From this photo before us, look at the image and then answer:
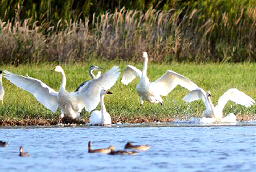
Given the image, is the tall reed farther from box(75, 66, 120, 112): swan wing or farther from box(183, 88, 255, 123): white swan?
box(183, 88, 255, 123): white swan

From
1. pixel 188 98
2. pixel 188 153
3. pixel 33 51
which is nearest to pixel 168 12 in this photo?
pixel 33 51

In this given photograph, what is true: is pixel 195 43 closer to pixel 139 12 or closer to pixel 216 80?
pixel 139 12

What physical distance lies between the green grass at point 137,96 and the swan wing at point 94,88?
0.47 meters

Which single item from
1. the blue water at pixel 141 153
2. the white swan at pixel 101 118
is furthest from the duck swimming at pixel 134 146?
the white swan at pixel 101 118

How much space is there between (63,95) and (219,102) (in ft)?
8.70

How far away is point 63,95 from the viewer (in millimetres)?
17562

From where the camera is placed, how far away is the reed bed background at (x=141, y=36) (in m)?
25.6

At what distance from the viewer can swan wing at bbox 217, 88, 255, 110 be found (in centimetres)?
1792

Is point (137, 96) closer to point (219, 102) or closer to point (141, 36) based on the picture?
point (219, 102)

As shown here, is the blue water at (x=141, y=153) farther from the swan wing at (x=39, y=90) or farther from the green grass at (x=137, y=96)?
the green grass at (x=137, y=96)

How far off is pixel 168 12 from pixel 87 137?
12056 mm

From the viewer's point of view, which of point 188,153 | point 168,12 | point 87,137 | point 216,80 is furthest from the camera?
point 168,12

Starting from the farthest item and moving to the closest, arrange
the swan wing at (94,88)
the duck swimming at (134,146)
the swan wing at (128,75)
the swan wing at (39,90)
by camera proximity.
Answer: the swan wing at (128,75) < the swan wing at (39,90) < the swan wing at (94,88) < the duck swimming at (134,146)

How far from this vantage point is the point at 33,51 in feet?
84.2
